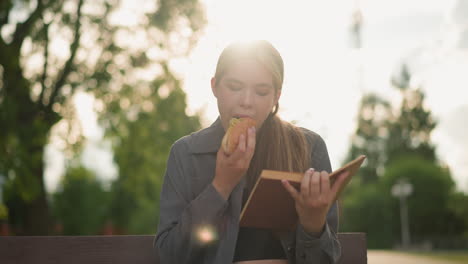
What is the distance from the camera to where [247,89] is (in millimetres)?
2285

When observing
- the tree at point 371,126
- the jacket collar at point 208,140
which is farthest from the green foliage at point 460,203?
the jacket collar at point 208,140

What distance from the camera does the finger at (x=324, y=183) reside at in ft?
6.05

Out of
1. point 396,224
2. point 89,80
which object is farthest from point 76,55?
point 396,224

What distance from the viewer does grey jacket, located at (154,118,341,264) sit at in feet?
6.69

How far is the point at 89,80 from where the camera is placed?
53.4 ft

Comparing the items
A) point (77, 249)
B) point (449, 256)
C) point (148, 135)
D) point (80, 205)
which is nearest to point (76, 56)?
point (148, 135)

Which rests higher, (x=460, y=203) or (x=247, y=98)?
(x=247, y=98)

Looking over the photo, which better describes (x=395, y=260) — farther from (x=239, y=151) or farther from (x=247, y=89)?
(x=239, y=151)

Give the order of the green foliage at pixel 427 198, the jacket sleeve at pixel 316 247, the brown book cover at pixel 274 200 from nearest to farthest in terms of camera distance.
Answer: the brown book cover at pixel 274 200, the jacket sleeve at pixel 316 247, the green foliage at pixel 427 198

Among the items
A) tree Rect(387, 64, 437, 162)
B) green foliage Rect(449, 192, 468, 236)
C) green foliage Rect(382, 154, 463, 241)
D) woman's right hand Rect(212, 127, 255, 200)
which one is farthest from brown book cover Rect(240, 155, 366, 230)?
tree Rect(387, 64, 437, 162)

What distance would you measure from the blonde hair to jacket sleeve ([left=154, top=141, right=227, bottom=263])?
38 centimetres

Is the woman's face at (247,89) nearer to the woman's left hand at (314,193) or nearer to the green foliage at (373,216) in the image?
the woman's left hand at (314,193)

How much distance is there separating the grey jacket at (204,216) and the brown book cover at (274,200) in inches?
3.0

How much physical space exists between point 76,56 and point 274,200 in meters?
15.1
